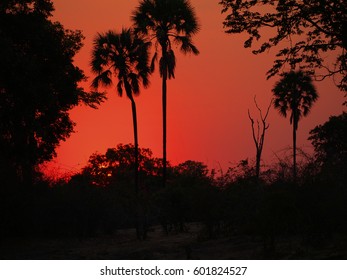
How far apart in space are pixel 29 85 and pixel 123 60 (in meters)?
11.2

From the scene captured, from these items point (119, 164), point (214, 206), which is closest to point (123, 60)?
point (214, 206)

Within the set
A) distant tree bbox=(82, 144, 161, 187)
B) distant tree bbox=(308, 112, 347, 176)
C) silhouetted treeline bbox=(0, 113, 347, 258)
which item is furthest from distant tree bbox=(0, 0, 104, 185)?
distant tree bbox=(82, 144, 161, 187)

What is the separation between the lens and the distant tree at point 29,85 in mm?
29469

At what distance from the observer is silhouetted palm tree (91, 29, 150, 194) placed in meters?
39.7

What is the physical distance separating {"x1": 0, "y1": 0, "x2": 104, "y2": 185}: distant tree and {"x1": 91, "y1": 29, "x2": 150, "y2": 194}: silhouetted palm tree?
6.22m

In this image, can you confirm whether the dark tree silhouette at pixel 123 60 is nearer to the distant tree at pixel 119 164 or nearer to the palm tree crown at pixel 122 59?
the palm tree crown at pixel 122 59

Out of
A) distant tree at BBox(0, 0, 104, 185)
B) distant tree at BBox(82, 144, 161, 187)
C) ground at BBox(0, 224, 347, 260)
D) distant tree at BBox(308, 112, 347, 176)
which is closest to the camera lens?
ground at BBox(0, 224, 347, 260)

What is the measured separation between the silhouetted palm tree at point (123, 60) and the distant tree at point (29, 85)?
622 centimetres

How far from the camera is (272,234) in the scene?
67.5ft

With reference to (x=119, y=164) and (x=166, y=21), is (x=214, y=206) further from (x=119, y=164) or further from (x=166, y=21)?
(x=119, y=164)

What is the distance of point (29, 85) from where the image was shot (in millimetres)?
29500

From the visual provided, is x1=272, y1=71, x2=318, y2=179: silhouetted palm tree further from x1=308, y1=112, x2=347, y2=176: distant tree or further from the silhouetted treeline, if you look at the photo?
the silhouetted treeline
